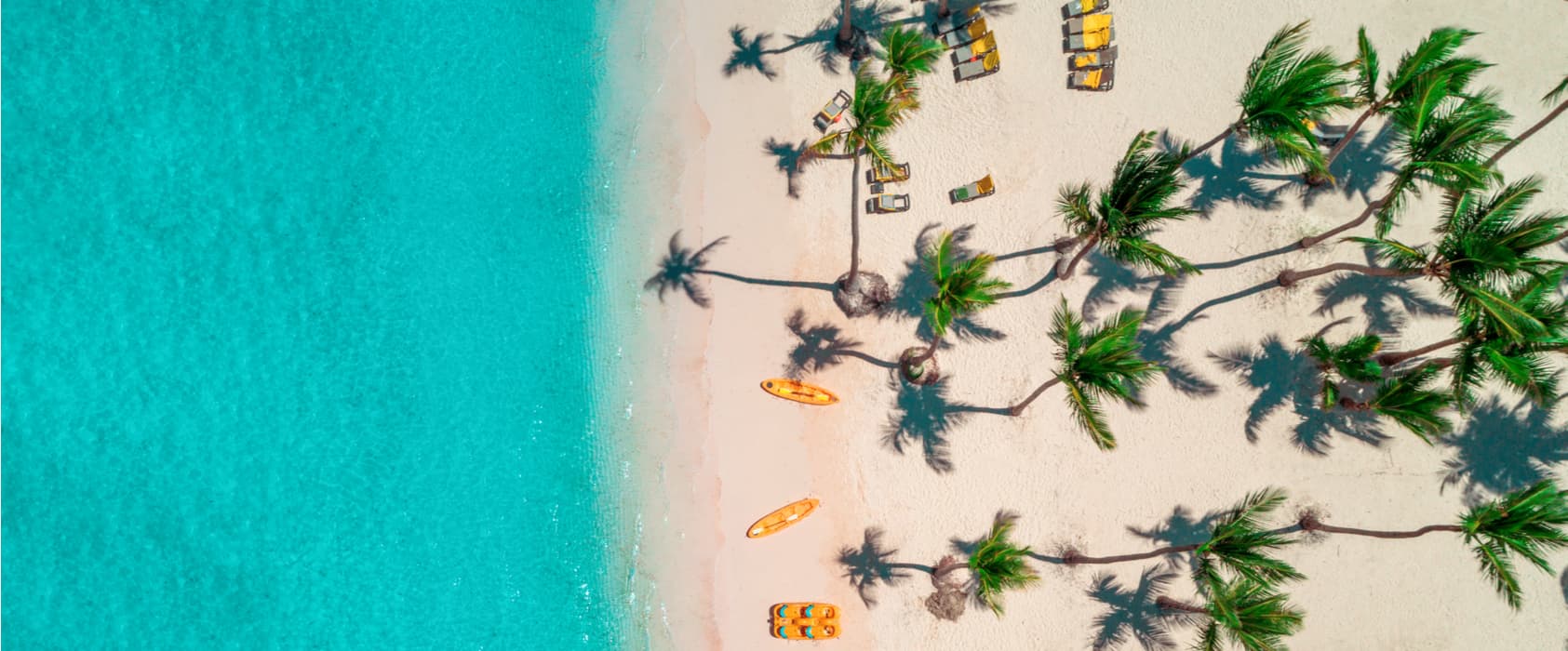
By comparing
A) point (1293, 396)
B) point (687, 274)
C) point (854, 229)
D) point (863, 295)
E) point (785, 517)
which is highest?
point (687, 274)

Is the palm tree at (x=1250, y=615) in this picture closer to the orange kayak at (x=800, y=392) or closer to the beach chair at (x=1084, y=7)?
the orange kayak at (x=800, y=392)

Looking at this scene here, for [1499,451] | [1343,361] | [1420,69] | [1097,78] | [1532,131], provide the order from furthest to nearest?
1. [1097,78]
2. [1499,451]
3. [1532,131]
4. [1343,361]
5. [1420,69]

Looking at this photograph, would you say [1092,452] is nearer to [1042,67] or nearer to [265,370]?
[1042,67]

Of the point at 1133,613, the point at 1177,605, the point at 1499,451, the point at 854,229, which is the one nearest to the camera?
the point at 854,229

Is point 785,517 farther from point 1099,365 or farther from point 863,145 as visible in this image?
point 863,145

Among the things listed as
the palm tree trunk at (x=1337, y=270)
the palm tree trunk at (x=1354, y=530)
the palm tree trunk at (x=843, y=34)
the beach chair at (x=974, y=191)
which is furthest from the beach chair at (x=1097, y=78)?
Result: the palm tree trunk at (x=1354, y=530)

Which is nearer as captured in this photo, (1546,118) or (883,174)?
(1546,118)

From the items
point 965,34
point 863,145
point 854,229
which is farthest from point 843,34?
point 854,229
